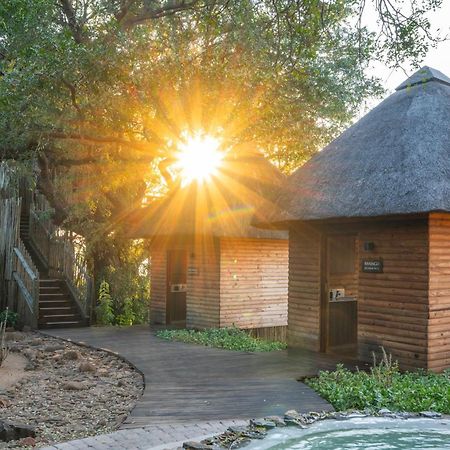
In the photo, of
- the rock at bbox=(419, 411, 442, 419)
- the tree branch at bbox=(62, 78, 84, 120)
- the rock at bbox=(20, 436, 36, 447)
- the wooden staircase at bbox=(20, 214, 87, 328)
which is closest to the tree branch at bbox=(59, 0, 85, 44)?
the tree branch at bbox=(62, 78, 84, 120)

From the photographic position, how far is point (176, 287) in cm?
1841

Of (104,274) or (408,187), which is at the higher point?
(408,187)

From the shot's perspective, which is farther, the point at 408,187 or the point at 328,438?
the point at 408,187

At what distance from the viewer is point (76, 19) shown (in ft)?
55.6

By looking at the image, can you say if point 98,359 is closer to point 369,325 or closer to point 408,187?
point 369,325

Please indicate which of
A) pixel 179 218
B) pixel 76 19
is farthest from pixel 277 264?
pixel 76 19

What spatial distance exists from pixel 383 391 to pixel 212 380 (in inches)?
109

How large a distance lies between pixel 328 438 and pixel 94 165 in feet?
54.3

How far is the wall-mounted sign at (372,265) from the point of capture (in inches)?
438

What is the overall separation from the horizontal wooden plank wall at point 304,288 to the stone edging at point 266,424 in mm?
5722

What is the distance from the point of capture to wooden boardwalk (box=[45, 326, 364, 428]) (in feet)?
25.0

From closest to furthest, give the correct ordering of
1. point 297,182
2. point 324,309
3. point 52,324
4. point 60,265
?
point 324,309
point 297,182
point 52,324
point 60,265

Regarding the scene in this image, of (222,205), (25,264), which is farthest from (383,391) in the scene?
(25,264)

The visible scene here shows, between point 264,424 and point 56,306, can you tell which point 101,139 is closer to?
point 56,306
